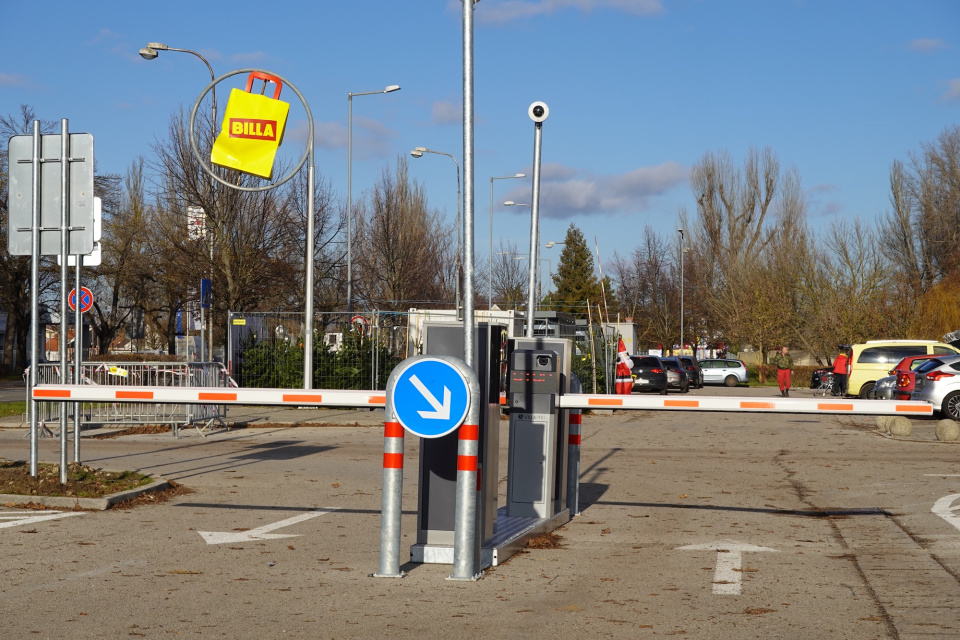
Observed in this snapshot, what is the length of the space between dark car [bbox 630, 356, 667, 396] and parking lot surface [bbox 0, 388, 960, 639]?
24.8 metres

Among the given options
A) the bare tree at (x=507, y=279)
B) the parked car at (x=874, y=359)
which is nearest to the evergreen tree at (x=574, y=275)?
the bare tree at (x=507, y=279)

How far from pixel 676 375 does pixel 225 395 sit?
123 feet

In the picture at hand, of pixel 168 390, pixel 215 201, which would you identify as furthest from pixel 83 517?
pixel 215 201

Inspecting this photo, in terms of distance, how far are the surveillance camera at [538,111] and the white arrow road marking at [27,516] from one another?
5684 millimetres

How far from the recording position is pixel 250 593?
6.46 meters

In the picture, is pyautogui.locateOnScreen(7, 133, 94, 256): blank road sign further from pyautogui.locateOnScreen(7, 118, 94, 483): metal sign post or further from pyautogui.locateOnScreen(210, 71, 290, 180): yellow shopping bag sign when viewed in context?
pyautogui.locateOnScreen(210, 71, 290, 180): yellow shopping bag sign

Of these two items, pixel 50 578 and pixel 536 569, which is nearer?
pixel 50 578

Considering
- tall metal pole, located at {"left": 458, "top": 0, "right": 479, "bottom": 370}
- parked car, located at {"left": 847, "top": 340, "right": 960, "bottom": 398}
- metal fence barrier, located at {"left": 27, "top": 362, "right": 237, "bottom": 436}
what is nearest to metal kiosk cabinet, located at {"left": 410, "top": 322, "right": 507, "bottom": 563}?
tall metal pole, located at {"left": 458, "top": 0, "right": 479, "bottom": 370}

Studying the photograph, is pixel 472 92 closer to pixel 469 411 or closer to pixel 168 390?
pixel 469 411

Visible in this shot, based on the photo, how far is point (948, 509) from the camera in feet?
34.3

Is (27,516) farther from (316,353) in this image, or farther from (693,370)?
(693,370)

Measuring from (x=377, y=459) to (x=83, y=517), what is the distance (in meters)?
6.36

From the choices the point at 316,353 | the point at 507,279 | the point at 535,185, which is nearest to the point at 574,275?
the point at 507,279

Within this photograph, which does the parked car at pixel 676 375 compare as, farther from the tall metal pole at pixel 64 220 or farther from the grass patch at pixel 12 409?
the tall metal pole at pixel 64 220
